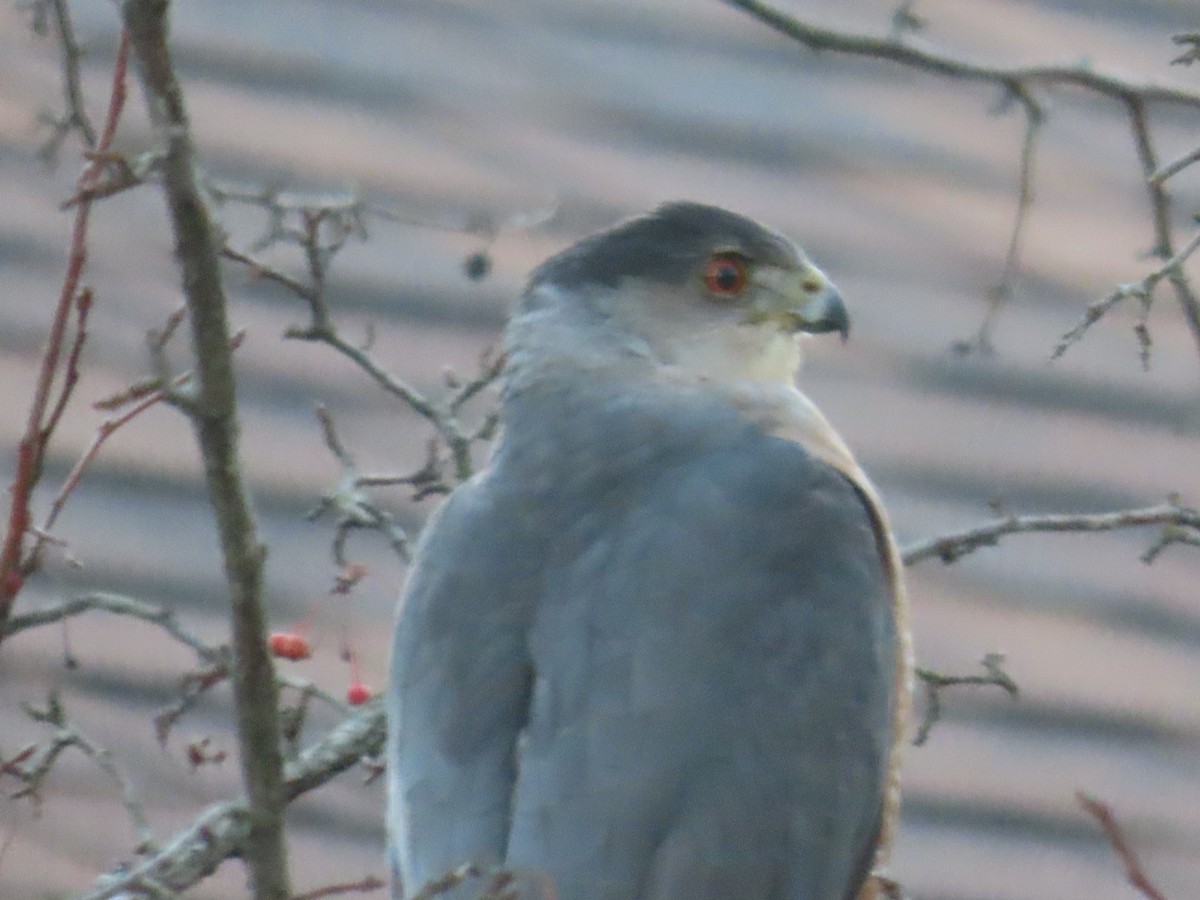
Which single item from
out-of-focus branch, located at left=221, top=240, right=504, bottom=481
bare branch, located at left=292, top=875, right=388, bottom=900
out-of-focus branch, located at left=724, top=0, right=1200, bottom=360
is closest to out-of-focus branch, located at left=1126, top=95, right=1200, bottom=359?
out-of-focus branch, located at left=724, top=0, right=1200, bottom=360

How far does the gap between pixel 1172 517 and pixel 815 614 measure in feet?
1.48

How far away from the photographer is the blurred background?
4.53 m

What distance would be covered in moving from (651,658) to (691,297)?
0.84 meters

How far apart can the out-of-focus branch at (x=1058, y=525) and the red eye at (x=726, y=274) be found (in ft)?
2.30

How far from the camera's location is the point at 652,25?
15.9 ft

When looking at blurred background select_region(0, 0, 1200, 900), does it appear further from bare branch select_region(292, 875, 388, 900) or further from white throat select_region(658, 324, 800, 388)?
bare branch select_region(292, 875, 388, 900)

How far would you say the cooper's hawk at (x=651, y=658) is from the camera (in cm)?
274

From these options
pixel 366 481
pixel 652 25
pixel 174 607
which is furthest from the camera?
pixel 652 25

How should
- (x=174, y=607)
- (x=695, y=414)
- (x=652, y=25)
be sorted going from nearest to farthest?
(x=695, y=414) → (x=174, y=607) → (x=652, y=25)

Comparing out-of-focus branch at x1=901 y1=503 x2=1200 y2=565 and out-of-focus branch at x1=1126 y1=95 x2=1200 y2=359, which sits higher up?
out-of-focus branch at x1=1126 y1=95 x2=1200 y2=359

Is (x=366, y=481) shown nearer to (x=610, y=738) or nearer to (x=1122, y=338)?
(x=610, y=738)

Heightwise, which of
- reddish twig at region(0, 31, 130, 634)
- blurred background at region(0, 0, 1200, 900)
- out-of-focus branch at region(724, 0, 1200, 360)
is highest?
out-of-focus branch at region(724, 0, 1200, 360)

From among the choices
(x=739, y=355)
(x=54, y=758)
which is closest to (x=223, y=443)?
(x=54, y=758)

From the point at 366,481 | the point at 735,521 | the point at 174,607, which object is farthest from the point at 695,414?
the point at 174,607
